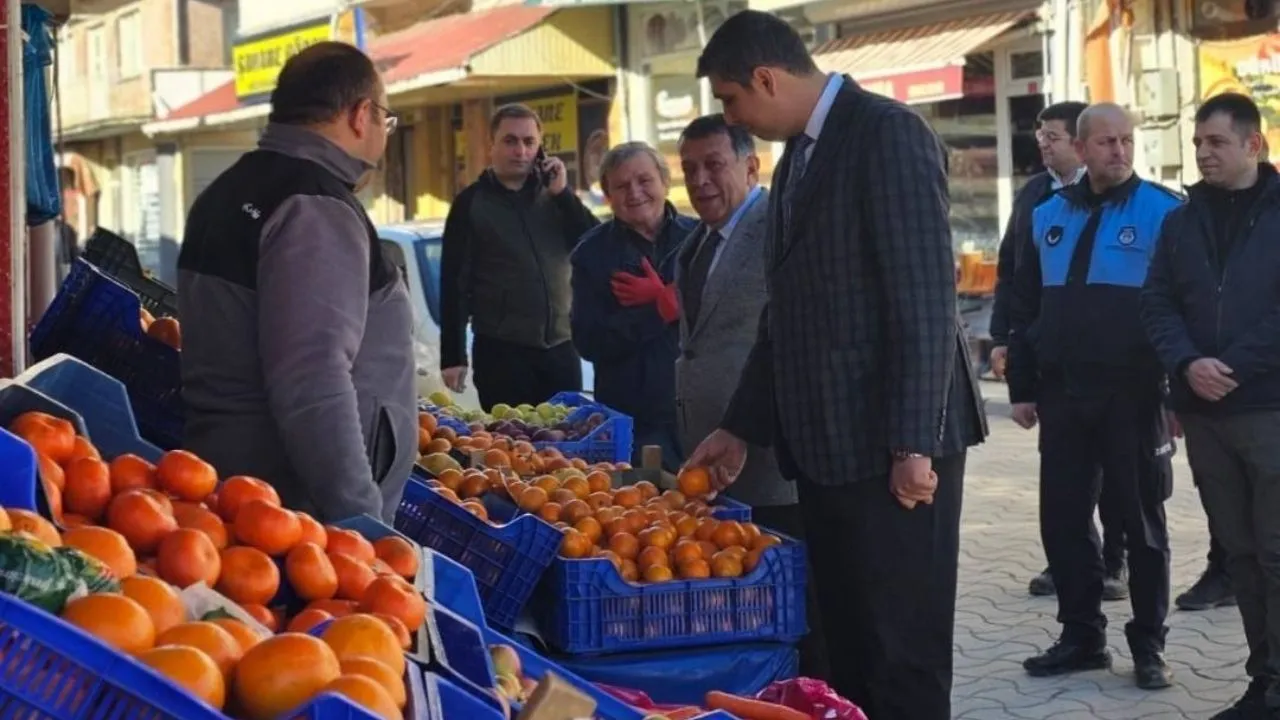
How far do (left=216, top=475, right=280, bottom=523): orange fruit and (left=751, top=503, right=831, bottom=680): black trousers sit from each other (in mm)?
2105

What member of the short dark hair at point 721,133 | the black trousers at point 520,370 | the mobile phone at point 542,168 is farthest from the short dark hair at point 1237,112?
the black trousers at point 520,370

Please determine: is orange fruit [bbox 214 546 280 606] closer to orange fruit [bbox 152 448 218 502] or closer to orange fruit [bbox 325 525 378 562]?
orange fruit [bbox 325 525 378 562]

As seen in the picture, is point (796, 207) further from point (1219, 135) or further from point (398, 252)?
point (398, 252)

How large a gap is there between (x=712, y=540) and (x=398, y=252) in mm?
6313

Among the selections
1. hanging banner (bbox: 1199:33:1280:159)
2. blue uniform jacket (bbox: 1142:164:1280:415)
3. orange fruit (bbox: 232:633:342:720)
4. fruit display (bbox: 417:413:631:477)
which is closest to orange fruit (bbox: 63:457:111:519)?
orange fruit (bbox: 232:633:342:720)

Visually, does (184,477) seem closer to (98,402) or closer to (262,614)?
(262,614)

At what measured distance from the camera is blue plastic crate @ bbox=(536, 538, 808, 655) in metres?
4.51

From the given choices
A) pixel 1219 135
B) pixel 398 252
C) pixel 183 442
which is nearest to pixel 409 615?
pixel 183 442

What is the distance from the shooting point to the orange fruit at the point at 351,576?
10.6 feet

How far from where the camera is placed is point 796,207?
4359 millimetres

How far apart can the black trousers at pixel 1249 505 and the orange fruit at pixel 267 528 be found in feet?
11.7

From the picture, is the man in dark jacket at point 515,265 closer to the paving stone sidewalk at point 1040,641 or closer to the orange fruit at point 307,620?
the paving stone sidewalk at point 1040,641

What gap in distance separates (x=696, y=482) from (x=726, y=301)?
60 cm

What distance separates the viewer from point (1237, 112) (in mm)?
5918
